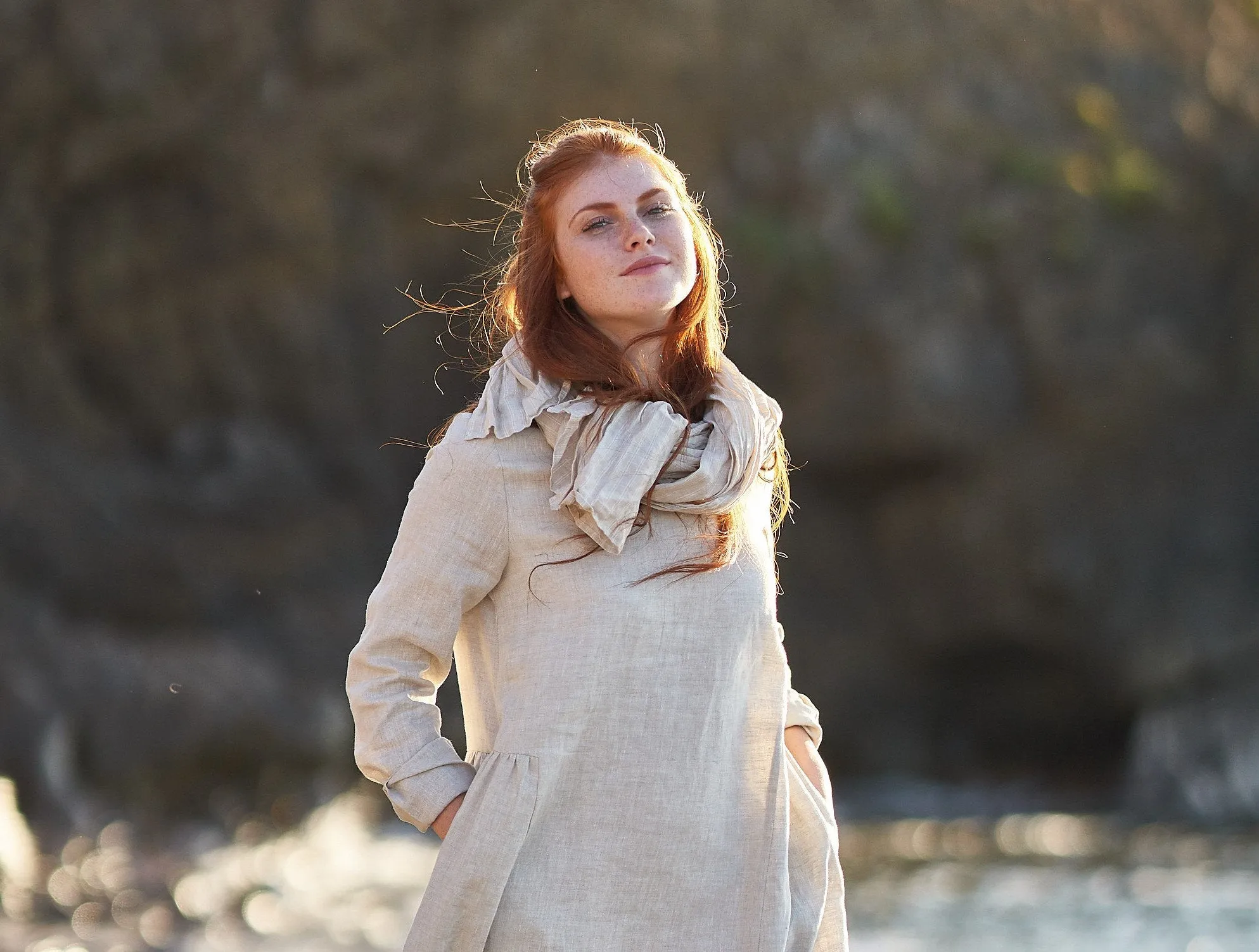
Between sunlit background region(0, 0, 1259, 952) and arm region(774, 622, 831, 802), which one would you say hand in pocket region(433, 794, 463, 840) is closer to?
arm region(774, 622, 831, 802)

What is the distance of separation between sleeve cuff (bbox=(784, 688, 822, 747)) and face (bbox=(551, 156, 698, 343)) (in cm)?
59

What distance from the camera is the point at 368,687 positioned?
7.07ft

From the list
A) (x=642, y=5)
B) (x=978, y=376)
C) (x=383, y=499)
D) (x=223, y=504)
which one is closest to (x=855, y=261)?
(x=978, y=376)

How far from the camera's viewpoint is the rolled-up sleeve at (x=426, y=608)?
83.9 inches

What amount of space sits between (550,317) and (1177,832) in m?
7.91

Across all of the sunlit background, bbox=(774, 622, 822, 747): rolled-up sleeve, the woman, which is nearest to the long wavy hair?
the woman

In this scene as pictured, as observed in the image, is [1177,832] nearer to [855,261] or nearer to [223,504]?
[855,261]

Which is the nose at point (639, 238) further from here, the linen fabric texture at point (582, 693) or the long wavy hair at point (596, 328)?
the linen fabric texture at point (582, 693)

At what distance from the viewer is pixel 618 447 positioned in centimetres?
211

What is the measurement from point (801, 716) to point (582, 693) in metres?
0.44

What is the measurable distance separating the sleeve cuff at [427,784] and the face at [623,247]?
0.64 meters

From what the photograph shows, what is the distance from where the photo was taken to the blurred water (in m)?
6.96

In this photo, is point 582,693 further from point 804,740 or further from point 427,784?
point 804,740

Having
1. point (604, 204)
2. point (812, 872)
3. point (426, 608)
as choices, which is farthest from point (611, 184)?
point (812, 872)
